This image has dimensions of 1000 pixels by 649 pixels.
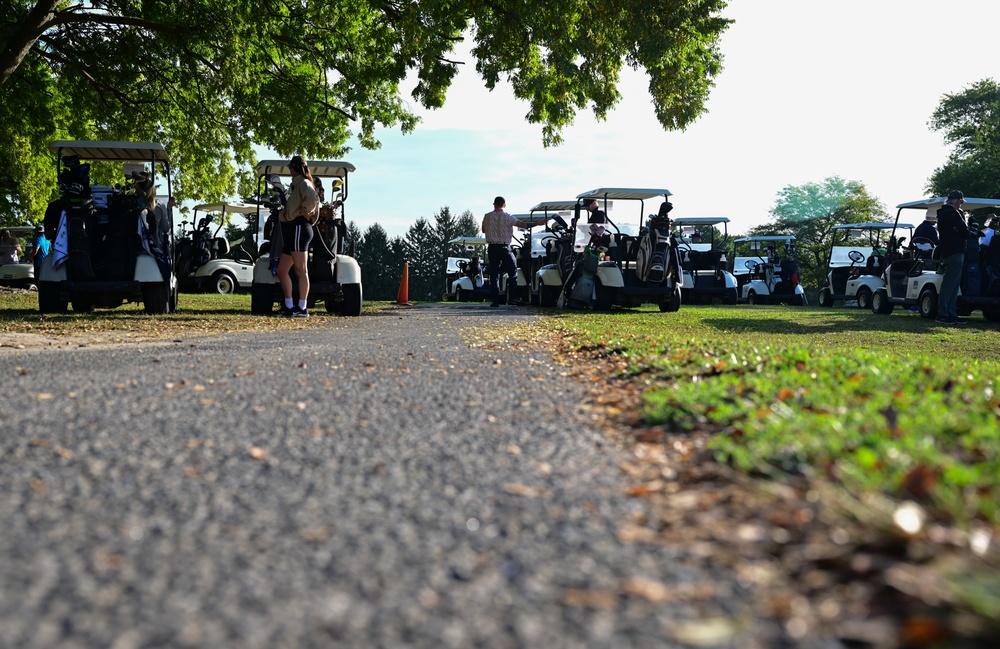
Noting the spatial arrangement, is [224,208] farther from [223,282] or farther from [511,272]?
[511,272]

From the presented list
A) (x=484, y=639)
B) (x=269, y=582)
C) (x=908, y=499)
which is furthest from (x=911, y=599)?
(x=269, y=582)

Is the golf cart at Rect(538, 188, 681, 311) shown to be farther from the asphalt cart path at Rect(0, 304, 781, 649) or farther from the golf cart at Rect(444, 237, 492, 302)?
the golf cart at Rect(444, 237, 492, 302)

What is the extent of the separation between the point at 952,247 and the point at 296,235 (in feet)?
A: 33.1

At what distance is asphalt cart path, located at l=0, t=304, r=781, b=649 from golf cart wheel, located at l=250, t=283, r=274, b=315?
7.98m

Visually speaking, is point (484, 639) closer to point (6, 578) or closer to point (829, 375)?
point (6, 578)

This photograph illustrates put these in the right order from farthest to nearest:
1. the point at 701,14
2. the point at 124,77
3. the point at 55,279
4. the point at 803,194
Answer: the point at 803,194
the point at 124,77
the point at 701,14
the point at 55,279

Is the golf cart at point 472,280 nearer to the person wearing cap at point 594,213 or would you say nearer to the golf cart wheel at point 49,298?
the person wearing cap at point 594,213

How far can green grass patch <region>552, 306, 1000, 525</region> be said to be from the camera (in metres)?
2.69

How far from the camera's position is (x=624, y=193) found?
1834 cm

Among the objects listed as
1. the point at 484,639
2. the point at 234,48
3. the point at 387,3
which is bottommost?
the point at 484,639

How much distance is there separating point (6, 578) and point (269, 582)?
2.00ft

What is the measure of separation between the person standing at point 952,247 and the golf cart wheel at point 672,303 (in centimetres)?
456

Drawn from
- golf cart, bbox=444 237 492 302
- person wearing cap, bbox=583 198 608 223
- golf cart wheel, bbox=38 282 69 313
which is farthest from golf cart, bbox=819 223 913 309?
golf cart wheel, bbox=38 282 69 313

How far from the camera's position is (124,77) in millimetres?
19594
